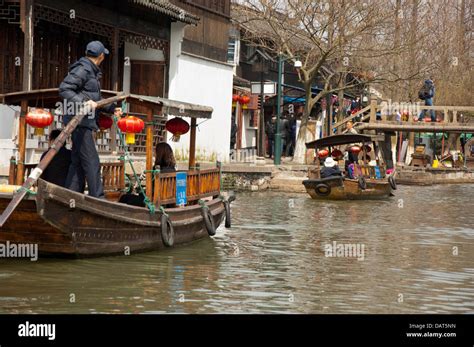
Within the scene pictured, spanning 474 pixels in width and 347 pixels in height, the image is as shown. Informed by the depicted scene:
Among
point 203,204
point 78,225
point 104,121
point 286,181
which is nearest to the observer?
point 78,225

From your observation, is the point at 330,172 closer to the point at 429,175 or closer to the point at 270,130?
the point at 429,175

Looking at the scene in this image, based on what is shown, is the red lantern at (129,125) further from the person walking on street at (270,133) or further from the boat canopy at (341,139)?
the person walking on street at (270,133)

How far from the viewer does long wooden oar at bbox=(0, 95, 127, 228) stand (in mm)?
11258

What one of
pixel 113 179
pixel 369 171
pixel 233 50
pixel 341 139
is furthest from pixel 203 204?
pixel 233 50

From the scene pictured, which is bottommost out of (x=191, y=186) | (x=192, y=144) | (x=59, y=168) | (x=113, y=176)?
(x=191, y=186)

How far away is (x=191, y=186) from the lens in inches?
604

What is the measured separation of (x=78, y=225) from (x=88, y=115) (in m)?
1.28

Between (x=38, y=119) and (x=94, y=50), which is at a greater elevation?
(x=94, y=50)

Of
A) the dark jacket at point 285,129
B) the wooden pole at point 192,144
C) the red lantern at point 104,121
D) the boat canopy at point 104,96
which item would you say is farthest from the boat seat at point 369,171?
the dark jacket at point 285,129

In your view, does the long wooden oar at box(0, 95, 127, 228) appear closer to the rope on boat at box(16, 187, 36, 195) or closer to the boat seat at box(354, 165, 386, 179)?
the rope on boat at box(16, 187, 36, 195)

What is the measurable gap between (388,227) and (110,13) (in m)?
8.22

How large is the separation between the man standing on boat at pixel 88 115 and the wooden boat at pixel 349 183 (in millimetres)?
13207
